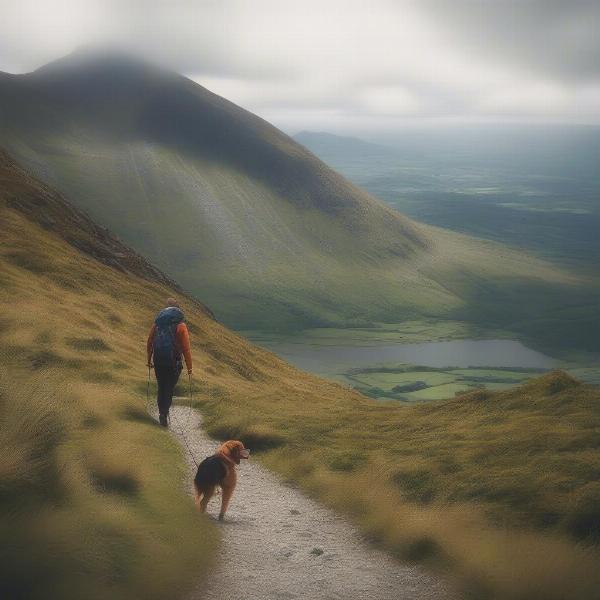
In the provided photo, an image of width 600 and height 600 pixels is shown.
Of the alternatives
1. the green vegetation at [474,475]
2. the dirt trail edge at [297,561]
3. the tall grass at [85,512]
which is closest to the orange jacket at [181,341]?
the tall grass at [85,512]

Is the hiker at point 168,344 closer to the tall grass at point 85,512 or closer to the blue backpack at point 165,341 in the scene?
the blue backpack at point 165,341

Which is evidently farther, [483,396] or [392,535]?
[483,396]

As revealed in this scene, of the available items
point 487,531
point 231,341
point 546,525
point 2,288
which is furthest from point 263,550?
point 231,341

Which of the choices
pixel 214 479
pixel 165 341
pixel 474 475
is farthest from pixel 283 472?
pixel 474 475

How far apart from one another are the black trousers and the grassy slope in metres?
0.87

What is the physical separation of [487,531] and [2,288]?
3227 centimetres

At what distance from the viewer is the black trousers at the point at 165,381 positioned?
23547 mm

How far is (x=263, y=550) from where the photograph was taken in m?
15.2

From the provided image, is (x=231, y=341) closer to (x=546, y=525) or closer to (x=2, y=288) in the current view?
(x=2, y=288)

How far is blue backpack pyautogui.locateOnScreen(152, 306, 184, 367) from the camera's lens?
23.2 metres

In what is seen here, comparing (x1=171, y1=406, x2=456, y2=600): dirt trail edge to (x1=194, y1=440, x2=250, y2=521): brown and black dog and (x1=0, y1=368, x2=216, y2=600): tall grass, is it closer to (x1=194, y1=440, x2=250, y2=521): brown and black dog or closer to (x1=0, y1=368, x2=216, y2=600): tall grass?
(x1=194, y1=440, x2=250, y2=521): brown and black dog

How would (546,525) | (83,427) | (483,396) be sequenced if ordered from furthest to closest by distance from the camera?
1. (483,396)
2. (83,427)
3. (546,525)

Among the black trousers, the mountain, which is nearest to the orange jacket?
the black trousers

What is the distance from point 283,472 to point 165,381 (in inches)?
215
